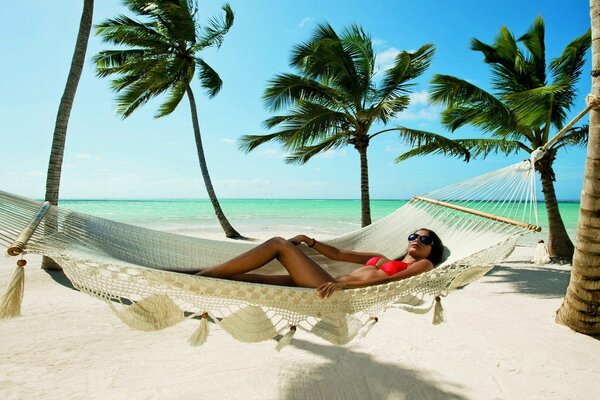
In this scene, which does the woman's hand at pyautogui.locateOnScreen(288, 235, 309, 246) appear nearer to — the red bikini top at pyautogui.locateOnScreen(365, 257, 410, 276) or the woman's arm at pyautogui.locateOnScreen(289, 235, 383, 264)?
the woman's arm at pyautogui.locateOnScreen(289, 235, 383, 264)

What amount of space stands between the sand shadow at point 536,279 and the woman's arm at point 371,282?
226 centimetres

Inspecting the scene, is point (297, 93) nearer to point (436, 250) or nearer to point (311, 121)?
point (311, 121)

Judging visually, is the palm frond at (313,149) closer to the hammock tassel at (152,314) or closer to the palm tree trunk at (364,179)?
the palm tree trunk at (364,179)

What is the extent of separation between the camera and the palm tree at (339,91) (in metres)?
4.92

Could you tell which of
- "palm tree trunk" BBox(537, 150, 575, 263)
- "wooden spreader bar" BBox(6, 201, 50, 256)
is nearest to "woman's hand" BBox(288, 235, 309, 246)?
"wooden spreader bar" BBox(6, 201, 50, 256)

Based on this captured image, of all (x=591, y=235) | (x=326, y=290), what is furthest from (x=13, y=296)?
(x=591, y=235)

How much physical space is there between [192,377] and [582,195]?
2.30 metres

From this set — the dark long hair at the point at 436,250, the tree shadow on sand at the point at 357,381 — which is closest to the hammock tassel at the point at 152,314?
the tree shadow on sand at the point at 357,381

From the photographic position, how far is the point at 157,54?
645 centimetres

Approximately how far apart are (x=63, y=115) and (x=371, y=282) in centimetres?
324

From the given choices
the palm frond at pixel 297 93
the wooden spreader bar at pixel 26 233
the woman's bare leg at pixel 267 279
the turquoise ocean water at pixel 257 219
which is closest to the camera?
the wooden spreader bar at pixel 26 233

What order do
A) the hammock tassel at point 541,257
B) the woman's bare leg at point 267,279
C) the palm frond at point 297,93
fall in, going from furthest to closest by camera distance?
1. the palm frond at point 297,93
2. the hammock tassel at point 541,257
3. the woman's bare leg at point 267,279

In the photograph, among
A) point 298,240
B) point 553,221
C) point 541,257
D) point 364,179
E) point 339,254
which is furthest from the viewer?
point 364,179

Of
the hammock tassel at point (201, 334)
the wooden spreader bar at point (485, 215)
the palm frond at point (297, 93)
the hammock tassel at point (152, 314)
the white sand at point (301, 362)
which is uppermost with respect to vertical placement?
the palm frond at point (297, 93)
